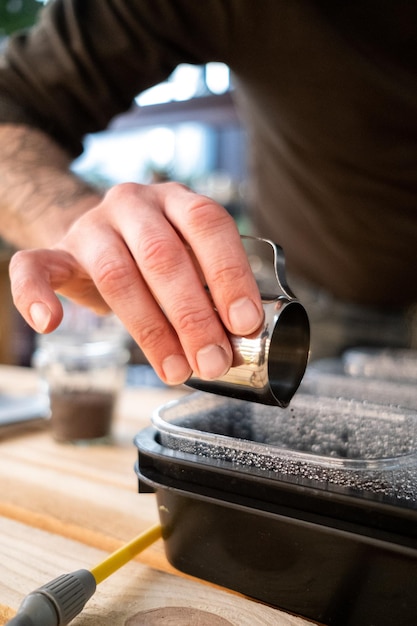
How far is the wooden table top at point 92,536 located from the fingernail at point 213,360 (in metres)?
0.21

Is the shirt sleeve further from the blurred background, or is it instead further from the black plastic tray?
the blurred background

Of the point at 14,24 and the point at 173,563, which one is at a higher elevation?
the point at 14,24

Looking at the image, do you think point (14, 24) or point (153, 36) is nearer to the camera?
point (153, 36)

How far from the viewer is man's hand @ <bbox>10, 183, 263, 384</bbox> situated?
0.55 meters

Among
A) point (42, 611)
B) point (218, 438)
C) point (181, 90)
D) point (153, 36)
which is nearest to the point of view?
point (42, 611)

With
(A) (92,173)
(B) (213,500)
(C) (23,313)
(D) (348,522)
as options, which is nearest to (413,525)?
(D) (348,522)

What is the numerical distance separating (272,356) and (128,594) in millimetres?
270

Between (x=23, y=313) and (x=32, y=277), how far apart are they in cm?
4

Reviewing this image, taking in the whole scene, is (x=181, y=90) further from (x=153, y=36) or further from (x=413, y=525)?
(x=413, y=525)

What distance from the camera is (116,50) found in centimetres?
108

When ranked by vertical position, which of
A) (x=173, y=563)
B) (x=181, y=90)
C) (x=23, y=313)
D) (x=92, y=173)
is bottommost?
(x=173, y=563)

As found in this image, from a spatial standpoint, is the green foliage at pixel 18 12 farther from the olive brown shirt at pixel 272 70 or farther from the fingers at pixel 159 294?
the fingers at pixel 159 294

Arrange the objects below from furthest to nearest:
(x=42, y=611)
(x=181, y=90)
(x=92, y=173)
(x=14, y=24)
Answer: (x=92, y=173) < (x=181, y=90) < (x=14, y=24) < (x=42, y=611)

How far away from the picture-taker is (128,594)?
0.53 meters
